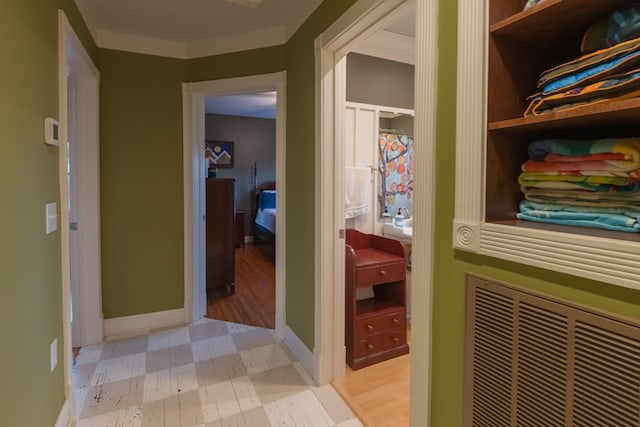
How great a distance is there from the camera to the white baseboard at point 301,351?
88.7 inches

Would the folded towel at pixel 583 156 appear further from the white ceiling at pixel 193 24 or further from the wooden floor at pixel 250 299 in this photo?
the wooden floor at pixel 250 299

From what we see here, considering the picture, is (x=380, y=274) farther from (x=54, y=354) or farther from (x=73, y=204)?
(x=73, y=204)

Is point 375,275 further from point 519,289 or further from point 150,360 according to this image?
point 150,360

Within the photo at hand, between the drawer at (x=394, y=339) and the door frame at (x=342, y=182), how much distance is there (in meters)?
0.38

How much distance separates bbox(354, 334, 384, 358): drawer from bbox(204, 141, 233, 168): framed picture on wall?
199 inches

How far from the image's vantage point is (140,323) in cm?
290

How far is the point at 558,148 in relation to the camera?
96 cm

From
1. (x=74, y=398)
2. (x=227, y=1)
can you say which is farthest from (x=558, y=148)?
(x=74, y=398)

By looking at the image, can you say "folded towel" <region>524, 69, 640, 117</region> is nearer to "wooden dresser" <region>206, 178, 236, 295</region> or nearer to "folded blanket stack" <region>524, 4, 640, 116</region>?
"folded blanket stack" <region>524, 4, 640, 116</region>

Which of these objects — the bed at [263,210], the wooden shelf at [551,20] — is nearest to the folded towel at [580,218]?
the wooden shelf at [551,20]

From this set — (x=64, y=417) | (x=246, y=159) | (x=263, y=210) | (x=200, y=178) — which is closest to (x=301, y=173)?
(x=200, y=178)

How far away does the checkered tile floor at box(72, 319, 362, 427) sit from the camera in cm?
185

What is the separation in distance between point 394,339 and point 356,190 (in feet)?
3.89

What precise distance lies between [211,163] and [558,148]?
624 centimetres
